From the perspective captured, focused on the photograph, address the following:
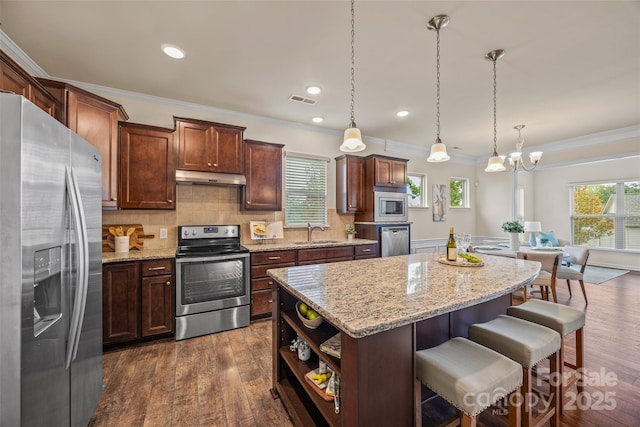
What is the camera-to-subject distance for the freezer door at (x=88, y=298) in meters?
1.39

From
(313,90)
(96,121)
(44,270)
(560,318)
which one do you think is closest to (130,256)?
(96,121)

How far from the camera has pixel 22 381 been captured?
1006mm

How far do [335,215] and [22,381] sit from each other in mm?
3958

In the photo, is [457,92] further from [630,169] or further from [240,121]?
[630,169]

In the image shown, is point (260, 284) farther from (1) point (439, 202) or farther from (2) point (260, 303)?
(1) point (439, 202)

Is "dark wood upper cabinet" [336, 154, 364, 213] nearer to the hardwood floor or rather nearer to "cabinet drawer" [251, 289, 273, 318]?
"cabinet drawer" [251, 289, 273, 318]

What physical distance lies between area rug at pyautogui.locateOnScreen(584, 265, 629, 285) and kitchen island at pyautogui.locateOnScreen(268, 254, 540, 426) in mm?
4688

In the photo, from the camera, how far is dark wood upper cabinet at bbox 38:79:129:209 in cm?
239

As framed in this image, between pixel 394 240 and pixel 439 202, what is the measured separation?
249 cm

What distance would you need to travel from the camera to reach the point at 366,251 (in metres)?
4.19

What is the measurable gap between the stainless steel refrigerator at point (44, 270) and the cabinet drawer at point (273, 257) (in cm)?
176

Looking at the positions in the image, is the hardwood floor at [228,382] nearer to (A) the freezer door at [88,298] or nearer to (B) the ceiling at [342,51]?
(A) the freezer door at [88,298]

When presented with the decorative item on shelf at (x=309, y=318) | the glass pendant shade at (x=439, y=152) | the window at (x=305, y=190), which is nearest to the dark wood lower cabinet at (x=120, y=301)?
the decorative item on shelf at (x=309, y=318)

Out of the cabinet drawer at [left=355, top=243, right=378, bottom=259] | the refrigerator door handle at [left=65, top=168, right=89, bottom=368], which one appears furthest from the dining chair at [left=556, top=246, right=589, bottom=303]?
the refrigerator door handle at [left=65, top=168, right=89, bottom=368]
